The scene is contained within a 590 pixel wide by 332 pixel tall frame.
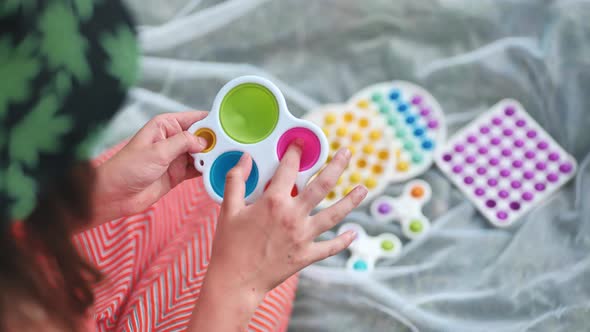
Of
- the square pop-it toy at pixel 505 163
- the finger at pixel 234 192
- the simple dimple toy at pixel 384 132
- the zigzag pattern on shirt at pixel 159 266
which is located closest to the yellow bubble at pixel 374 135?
the simple dimple toy at pixel 384 132

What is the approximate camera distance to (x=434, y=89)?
3.02 feet

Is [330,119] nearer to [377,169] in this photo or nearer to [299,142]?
[377,169]

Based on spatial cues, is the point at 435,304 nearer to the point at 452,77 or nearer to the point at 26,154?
the point at 452,77

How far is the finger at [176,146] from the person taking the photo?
0.55 meters

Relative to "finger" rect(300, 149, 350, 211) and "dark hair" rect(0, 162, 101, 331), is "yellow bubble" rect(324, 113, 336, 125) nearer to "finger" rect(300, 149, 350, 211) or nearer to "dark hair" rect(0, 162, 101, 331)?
"finger" rect(300, 149, 350, 211)

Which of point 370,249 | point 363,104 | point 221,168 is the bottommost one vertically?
point 370,249

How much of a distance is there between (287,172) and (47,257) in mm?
220

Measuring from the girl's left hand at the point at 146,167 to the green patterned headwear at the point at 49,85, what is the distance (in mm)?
162

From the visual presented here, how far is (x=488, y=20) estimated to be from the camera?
0.92 m

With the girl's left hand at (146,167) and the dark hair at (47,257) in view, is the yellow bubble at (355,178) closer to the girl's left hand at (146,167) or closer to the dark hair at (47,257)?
the girl's left hand at (146,167)

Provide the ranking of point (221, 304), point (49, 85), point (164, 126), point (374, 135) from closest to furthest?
point (49, 85), point (221, 304), point (164, 126), point (374, 135)

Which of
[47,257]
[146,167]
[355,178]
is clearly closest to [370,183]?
[355,178]

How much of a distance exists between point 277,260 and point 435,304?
0.31m

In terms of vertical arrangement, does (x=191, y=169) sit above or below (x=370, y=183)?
above
